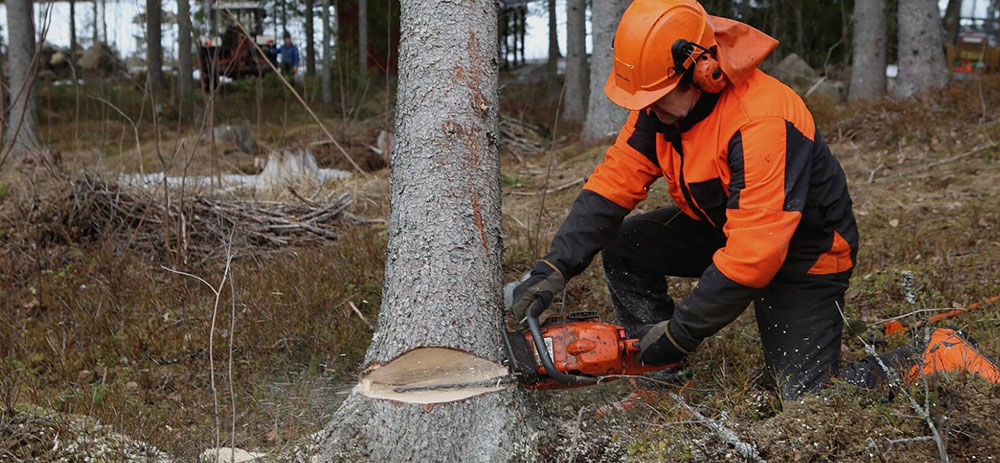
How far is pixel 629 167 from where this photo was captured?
3.35 meters

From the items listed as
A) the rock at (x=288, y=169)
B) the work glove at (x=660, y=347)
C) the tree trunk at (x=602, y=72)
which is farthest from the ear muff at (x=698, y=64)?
Answer: the tree trunk at (x=602, y=72)

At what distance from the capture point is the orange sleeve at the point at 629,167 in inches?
131

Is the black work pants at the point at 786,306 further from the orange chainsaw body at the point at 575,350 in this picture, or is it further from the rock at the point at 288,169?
the rock at the point at 288,169

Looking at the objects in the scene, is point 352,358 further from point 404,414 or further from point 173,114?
point 173,114

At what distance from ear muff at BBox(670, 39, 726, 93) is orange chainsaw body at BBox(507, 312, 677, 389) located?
3.09ft

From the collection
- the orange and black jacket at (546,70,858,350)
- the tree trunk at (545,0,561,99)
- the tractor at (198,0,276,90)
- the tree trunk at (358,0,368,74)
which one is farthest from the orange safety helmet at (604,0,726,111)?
the tree trunk at (545,0,561,99)

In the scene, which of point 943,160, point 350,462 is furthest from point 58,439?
point 943,160

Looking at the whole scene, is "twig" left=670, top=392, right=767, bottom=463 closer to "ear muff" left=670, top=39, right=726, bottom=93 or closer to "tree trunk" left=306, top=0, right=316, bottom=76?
"ear muff" left=670, top=39, right=726, bottom=93

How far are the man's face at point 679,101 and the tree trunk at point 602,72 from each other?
653 cm

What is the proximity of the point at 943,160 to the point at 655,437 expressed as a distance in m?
5.22

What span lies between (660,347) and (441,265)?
0.85 meters

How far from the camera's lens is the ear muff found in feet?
9.42

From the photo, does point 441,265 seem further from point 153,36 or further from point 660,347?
point 153,36

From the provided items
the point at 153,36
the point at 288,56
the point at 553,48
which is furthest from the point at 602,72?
the point at 288,56
